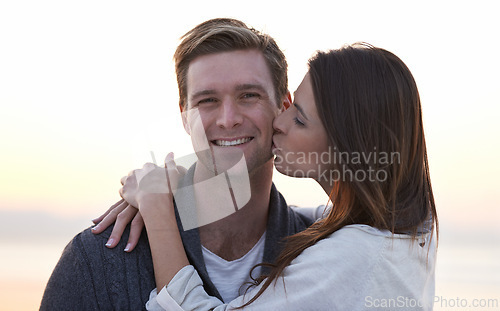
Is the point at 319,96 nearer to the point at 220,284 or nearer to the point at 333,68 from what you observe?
the point at 333,68

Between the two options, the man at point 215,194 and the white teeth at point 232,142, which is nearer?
the man at point 215,194

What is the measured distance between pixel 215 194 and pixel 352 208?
75 centimetres

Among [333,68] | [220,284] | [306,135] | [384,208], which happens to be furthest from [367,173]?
[220,284]

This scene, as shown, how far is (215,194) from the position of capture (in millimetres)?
2564

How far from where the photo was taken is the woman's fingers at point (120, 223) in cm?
221

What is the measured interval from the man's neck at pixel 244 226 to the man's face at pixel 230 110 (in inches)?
4.3

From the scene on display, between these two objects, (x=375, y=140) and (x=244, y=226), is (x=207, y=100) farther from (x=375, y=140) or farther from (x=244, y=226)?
(x=375, y=140)

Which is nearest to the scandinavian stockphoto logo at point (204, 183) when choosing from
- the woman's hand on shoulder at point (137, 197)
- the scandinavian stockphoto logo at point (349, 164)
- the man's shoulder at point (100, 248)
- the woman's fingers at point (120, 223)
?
the woman's hand on shoulder at point (137, 197)

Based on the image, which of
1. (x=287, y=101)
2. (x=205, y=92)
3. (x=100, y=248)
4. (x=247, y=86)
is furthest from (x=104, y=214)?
(x=287, y=101)

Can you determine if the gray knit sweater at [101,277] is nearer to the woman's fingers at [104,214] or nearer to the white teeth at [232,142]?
the woman's fingers at [104,214]

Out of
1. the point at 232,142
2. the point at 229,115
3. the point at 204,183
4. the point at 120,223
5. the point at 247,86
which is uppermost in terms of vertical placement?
the point at 247,86

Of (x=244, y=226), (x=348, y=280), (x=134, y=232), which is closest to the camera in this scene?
(x=348, y=280)

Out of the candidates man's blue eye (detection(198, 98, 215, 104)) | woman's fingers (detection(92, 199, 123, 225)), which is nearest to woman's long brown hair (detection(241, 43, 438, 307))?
man's blue eye (detection(198, 98, 215, 104))

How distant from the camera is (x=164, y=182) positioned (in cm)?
244
